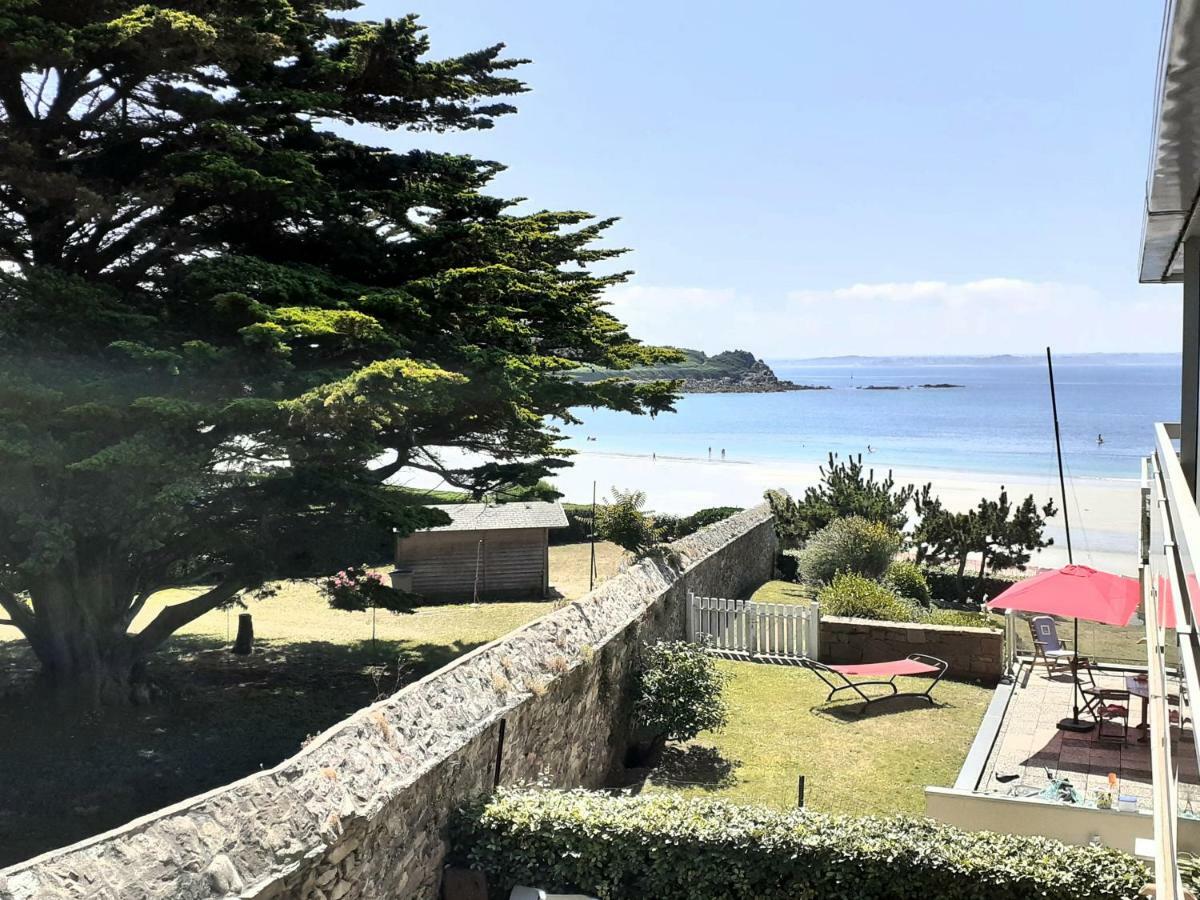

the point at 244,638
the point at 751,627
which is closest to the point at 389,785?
the point at 751,627

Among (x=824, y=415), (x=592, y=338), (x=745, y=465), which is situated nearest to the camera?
(x=592, y=338)

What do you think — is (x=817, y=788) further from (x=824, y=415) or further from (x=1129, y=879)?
(x=824, y=415)

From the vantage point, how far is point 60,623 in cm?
1390

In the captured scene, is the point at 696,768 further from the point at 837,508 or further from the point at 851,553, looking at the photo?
the point at 837,508

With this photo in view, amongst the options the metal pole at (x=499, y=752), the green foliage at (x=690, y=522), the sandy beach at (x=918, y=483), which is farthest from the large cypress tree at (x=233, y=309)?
the sandy beach at (x=918, y=483)

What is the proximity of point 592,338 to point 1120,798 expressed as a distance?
415 inches

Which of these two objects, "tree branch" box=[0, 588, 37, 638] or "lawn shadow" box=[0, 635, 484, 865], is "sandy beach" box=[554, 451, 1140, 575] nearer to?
"lawn shadow" box=[0, 635, 484, 865]

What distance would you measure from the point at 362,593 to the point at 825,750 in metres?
7.75

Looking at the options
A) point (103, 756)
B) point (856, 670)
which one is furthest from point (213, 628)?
point (856, 670)

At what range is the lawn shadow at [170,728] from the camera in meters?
10.6

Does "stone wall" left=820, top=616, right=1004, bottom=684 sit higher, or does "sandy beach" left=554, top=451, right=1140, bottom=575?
"sandy beach" left=554, top=451, right=1140, bottom=575

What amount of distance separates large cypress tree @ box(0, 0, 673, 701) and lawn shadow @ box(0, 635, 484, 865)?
92 cm

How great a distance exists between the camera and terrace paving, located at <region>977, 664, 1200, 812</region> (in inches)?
391

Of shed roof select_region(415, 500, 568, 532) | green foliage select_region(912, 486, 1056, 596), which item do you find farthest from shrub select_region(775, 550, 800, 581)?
shed roof select_region(415, 500, 568, 532)
